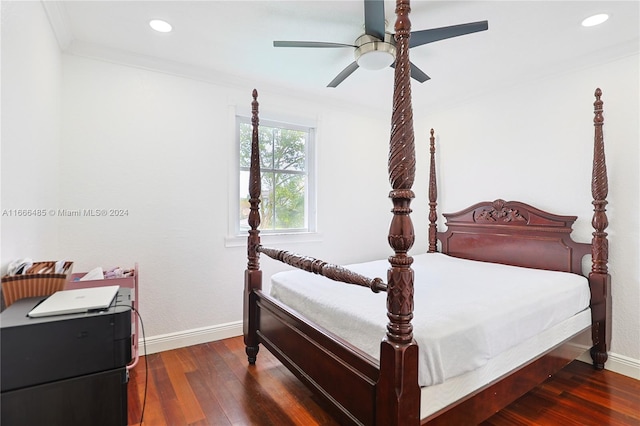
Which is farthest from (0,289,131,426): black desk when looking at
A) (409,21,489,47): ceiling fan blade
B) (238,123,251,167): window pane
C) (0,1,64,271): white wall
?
(238,123,251,167): window pane

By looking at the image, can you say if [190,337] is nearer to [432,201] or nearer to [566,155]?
[432,201]

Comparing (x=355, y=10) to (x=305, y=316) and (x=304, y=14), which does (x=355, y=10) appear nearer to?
(x=304, y=14)

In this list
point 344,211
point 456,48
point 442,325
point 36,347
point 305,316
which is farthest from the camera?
point 344,211

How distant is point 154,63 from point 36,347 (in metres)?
2.42

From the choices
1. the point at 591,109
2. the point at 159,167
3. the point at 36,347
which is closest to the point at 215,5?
the point at 159,167

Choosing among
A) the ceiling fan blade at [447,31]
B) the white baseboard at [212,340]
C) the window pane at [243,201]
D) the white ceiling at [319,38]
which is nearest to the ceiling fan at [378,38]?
the ceiling fan blade at [447,31]

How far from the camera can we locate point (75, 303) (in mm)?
1190

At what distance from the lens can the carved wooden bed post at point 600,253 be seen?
7.81ft

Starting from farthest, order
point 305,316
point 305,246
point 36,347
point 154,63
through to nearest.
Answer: point 305,246 → point 154,63 → point 305,316 → point 36,347

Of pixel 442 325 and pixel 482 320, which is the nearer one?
pixel 442 325

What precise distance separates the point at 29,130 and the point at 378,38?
2087 mm

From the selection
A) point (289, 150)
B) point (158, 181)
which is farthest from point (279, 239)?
point (158, 181)

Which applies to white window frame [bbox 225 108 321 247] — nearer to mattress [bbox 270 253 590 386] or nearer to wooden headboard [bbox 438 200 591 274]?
mattress [bbox 270 253 590 386]

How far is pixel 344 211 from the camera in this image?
12.4ft
